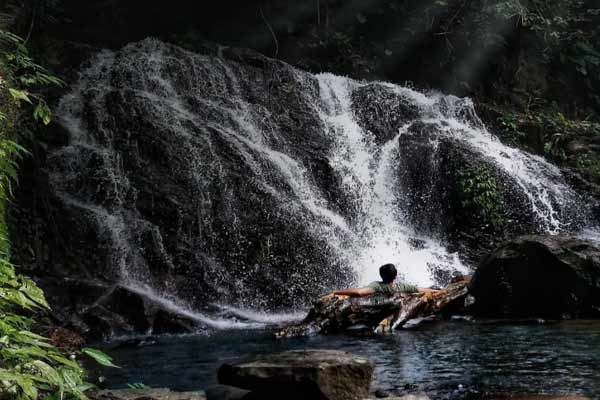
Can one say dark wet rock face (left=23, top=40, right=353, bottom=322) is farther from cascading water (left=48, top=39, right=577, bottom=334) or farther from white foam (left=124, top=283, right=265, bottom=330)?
white foam (left=124, top=283, right=265, bottom=330)

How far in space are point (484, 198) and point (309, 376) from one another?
1109 cm

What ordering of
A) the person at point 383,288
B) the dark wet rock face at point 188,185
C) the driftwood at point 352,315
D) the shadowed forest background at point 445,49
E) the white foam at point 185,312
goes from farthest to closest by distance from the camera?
1. the shadowed forest background at point 445,49
2. the dark wet rock face at point 188,185
3. the white foam at point 185,312
4. the person at point 383,288
5. the driftwood at point 352,315

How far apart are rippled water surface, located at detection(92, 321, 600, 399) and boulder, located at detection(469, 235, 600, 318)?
30.1 inches

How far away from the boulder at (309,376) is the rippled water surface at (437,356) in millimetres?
789

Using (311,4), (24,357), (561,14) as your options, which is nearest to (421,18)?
(311,4)

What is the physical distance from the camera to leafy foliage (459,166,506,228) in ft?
47.5

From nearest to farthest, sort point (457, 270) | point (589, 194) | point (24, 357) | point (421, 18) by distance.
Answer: point (24, 357)
point (457, 270)
point (589, 194)
point (421, 18)

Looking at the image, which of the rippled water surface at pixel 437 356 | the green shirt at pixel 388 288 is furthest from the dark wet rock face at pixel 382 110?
the rippled water surface at pixel 437 356

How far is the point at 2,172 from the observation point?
4.42 meters

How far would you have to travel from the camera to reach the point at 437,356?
6387mm

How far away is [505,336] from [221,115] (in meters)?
9.02

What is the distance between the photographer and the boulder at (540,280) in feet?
29.7

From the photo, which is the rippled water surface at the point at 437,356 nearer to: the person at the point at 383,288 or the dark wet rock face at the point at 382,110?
the person at the point at 383,288

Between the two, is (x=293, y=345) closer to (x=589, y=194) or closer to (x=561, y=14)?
(x=589, y=194)
